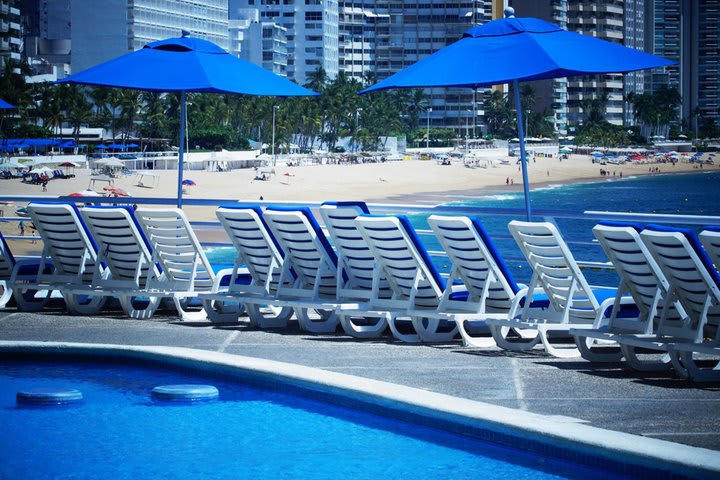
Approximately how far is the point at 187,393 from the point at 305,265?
2100mm

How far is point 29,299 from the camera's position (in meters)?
9.52

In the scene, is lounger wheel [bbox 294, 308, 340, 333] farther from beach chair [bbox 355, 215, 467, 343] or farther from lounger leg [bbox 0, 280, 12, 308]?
lounger leg [bbox 0, 280, 12, 308]

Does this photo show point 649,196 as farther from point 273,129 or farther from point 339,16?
point 339,16

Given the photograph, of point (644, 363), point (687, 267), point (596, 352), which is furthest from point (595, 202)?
point (687, 267)

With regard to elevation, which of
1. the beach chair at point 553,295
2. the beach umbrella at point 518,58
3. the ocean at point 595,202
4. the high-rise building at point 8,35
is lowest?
the ocean at point 595,202

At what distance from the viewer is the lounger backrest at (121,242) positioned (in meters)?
8.62

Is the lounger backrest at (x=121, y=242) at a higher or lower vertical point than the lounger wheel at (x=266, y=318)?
higher

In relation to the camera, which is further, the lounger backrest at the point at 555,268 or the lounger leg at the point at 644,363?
the lounger backrest at the point at 555,268

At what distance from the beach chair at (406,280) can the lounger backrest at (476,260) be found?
A: 14 centimetres

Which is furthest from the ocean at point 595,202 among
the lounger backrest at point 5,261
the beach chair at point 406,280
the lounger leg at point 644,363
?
the lounger leg at point 644,363

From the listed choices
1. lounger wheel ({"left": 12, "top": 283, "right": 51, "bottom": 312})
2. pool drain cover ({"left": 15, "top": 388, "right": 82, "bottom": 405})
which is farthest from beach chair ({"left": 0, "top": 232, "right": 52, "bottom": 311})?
pool drain cover ({"left": 15, "top": 388, "right": 82, "bottom": 405})

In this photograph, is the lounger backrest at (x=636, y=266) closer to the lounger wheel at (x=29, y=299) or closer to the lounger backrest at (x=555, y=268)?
the lounger backrest at (x=555, y=268)

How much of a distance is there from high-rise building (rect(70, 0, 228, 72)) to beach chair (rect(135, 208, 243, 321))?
366 ft

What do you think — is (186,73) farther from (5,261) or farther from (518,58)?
(518,58)
